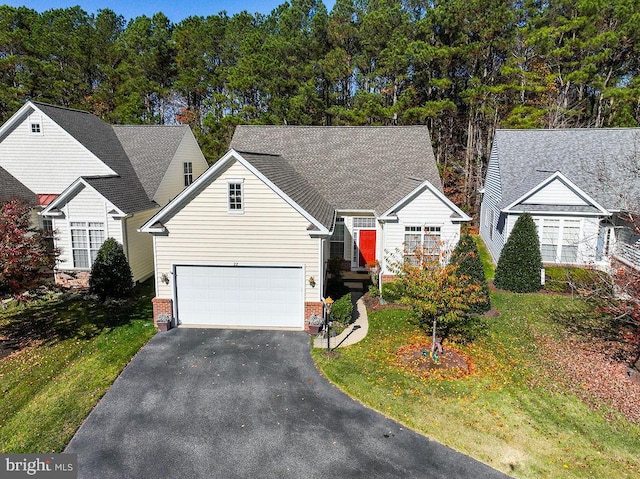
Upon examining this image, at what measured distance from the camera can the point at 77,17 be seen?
145 ft

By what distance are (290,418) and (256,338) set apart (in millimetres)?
4532

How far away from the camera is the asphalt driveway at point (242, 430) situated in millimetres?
8469

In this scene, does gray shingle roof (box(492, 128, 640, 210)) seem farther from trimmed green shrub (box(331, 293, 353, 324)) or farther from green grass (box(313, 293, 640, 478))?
trimmed green shrub (box(331, 293, 353, 324))

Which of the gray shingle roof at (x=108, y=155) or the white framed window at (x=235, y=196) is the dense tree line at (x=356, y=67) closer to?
the gray shingle roof at (x=108, y=155)

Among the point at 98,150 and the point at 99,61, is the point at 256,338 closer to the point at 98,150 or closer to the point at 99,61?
the point at 98,150

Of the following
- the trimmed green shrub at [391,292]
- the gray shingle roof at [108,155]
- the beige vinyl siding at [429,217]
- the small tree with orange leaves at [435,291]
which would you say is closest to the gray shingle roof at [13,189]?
the gray shingle roof at [108,155]

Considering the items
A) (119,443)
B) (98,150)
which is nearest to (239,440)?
(119,443)

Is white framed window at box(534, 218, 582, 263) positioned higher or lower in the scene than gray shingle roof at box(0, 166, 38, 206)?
lower

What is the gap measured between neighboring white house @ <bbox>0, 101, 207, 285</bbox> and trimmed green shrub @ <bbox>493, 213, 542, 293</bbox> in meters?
16.9

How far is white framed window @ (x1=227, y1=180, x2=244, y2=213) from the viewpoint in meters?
14.2

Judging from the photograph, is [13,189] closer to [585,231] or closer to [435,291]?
[435,291]

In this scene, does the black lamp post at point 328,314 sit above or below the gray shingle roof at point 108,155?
below

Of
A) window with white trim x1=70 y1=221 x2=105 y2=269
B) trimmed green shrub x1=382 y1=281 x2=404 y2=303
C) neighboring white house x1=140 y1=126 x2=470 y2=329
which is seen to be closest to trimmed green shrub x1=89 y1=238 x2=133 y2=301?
window with white trim x1=70 y1=221 x2=105 y2=269

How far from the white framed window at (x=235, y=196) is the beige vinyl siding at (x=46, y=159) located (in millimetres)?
10454
